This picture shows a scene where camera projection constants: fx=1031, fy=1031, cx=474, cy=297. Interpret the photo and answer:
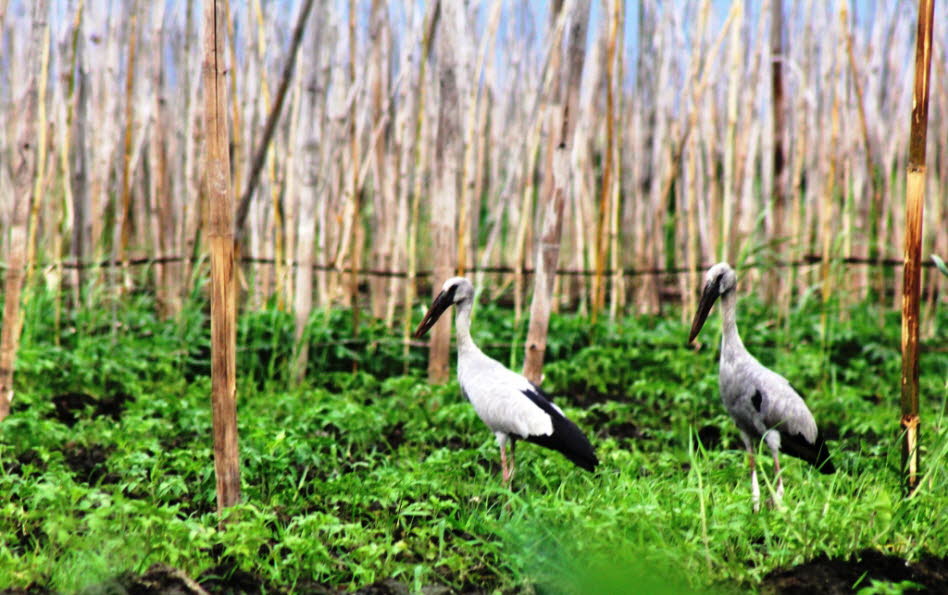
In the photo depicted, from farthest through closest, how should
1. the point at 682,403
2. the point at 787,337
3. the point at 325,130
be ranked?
the point at 325,130 < the point at 787,337 < the point at 682,403

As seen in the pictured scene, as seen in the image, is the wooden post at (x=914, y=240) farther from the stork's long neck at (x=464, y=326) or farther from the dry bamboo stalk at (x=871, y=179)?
the dry bamboo stalk at (x=871, y=179)

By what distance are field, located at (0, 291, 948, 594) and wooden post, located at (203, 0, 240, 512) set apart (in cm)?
35

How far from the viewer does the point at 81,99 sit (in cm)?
766

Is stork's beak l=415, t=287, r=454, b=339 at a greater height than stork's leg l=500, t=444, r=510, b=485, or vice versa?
stork's beak l=415, t=287, r=454, b=339

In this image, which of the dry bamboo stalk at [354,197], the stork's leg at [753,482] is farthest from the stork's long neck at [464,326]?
the dry bamboo stalk at [354,197]

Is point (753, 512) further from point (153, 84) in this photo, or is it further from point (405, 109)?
point (153, 84)

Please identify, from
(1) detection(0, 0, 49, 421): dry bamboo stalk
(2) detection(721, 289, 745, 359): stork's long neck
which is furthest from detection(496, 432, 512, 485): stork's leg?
(1) detection(0, 0, 49, 421): dry bamboo stalk

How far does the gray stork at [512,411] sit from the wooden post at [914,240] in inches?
39.7

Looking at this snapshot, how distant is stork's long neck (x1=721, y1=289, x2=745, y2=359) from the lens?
11.8ft

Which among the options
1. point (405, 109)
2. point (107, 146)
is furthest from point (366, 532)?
point (107, 146)

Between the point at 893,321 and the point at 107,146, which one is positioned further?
the point at 893,321

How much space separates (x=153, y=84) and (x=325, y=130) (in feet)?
3.98

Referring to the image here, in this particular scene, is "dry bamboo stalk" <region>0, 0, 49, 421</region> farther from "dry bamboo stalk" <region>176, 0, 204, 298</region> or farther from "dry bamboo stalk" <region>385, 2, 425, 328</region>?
"dry bamboo stalk" <region>385, 2, 425, 328</region>

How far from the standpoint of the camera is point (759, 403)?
3.48 metres
